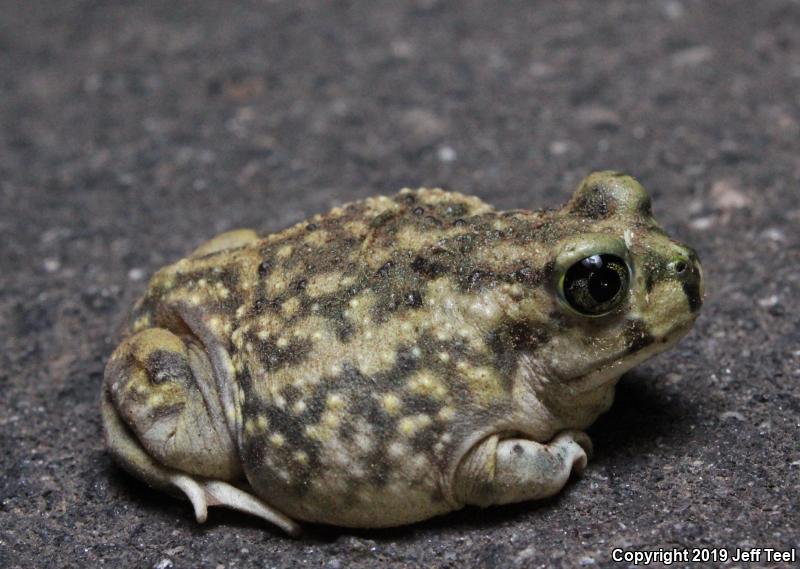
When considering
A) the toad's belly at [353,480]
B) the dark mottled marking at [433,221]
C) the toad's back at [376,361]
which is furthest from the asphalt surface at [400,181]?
the dark mottled marking at [433,221]

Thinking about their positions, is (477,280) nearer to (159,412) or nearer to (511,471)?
(511,471)

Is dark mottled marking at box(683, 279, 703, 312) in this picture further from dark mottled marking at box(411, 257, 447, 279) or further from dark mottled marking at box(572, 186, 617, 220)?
dark mottled marking at box(411, 257, 447, 279)

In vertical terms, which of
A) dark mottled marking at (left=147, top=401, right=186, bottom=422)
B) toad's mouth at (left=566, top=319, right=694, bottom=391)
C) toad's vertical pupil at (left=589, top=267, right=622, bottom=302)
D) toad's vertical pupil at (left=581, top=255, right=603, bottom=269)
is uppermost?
toad's vertical pupil at (left=581, top=255, right=603, bottom=269)

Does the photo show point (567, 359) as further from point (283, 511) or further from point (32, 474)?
point (32, 474)

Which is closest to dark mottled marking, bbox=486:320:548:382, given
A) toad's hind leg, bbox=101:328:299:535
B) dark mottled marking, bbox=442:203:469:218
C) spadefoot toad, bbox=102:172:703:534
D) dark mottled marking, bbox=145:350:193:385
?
spadefoot toad, bbox=102:172:703:534

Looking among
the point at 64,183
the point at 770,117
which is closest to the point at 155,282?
the point at 64,183
